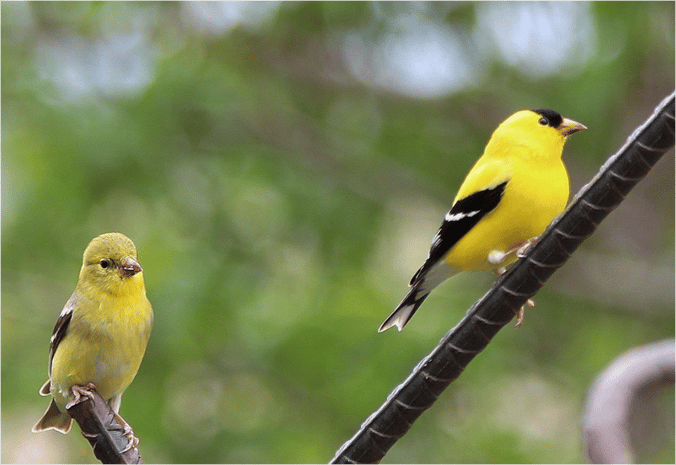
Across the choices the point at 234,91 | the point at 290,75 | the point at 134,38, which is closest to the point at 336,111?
the point at 290,75

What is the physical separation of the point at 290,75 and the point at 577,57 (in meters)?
2.27

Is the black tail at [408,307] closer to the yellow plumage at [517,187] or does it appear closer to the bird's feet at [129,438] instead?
the yellow plumage at [517,187]

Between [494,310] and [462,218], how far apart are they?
96cm

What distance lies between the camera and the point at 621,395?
5.31ft

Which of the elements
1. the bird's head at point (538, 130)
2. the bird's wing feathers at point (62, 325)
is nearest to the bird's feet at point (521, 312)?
the bird's head at point (538, 130)

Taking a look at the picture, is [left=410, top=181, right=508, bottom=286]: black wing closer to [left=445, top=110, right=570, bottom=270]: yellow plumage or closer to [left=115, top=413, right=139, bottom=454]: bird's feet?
[left=445, top=110, right=570, bottom=270]: yellow plumage

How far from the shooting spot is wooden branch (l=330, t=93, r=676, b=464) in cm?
138

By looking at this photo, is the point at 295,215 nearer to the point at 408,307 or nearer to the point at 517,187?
the point at 408,307

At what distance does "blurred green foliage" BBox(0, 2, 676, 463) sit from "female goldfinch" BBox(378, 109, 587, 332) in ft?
6.43

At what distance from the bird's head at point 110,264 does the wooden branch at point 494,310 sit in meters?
0.58

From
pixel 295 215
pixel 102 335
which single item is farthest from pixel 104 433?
pixel 295 215

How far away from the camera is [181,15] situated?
5445 mm

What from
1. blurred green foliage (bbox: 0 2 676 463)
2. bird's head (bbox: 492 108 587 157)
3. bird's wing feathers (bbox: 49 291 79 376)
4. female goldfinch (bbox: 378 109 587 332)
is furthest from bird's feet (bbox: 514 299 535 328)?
blurred green foliage (bbox: 0 2 676 463)

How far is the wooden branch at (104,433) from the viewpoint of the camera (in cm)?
140
